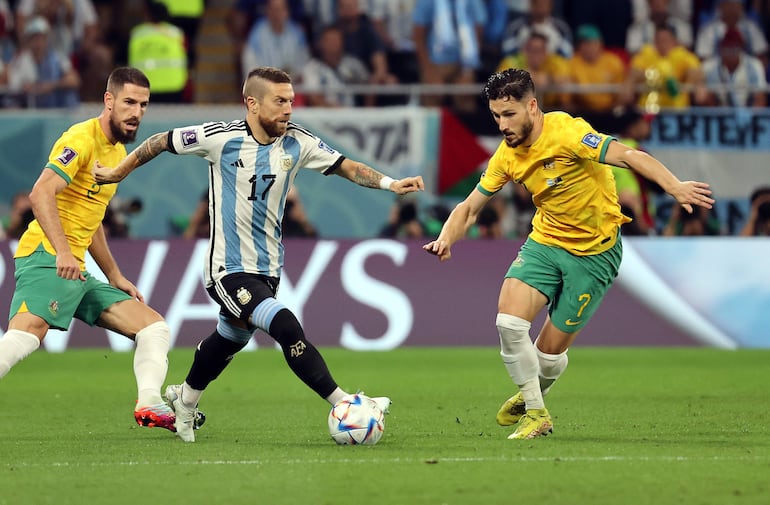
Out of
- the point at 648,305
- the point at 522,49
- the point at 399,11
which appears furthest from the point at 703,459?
the point at 399,11

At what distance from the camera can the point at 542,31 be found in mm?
18453

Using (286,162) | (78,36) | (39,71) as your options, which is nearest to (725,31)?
(78,36)

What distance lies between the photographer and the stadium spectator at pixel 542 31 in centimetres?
1852

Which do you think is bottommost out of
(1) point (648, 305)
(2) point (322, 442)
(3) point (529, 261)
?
(1) point (648, 305)

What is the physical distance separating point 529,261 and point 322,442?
1.67 m

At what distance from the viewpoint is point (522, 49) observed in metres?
18.5

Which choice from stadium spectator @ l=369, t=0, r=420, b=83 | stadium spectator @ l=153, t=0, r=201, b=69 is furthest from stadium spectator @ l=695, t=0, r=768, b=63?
stadium spectator @ l=153, t=0, r=201, b=69

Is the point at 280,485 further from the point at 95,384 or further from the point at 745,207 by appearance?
the point at 745,207

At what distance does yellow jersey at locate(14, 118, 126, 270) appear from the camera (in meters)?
8.66

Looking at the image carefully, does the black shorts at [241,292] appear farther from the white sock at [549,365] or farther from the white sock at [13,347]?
the white sock at [549,365]

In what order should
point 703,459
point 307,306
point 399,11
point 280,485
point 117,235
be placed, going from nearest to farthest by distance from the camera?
point 280,485, point 703,459, point 307,306, point 117,235, point 399,11

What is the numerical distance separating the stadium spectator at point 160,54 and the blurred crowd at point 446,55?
0.02 metres

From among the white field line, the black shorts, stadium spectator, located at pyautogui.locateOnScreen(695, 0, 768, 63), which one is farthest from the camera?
stadium spectator, located at pyautogui.locateOnScreen(695, 0, 768, 63)

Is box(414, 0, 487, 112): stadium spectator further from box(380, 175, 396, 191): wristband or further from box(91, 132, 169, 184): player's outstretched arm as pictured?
box(91, 132, 169, 184): player's outstretched arm
